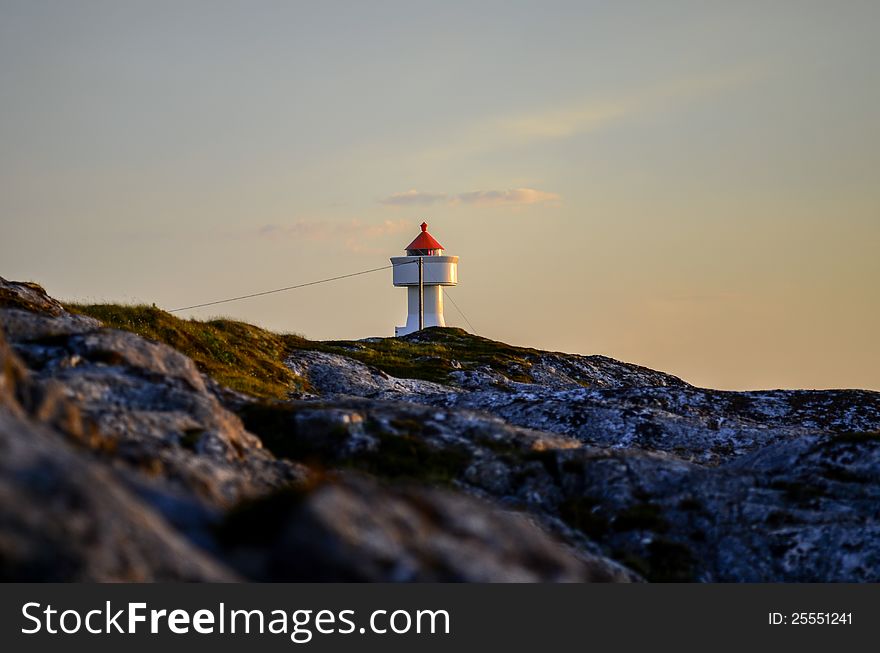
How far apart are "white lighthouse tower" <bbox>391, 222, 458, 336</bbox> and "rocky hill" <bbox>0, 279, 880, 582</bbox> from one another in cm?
5187

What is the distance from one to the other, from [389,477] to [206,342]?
81.4 feet

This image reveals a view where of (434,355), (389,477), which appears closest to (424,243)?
(434,355)

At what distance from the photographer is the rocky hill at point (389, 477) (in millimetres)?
8789

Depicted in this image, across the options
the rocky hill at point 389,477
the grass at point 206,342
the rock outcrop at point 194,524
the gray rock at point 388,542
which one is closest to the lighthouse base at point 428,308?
the grass at point 206,342

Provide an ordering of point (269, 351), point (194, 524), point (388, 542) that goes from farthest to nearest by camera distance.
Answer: point (269, 351) < point (194, 524) < point (388, 542)

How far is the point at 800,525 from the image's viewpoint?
18.7m

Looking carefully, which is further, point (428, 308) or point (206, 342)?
point (428, 308)

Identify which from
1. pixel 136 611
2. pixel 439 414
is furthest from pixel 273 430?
pixel 136 611

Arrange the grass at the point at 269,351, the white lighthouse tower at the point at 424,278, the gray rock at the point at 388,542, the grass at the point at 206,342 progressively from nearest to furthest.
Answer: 1. the gray rock at the point at 388,542
2. the grass at the point at 269,351
3. the grass at the point at 206,342
4. the white lighthouse tower at the point at 424,278

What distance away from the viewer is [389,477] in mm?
19344

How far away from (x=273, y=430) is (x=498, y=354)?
41623 millimetres

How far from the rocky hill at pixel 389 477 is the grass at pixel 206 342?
0.90ft

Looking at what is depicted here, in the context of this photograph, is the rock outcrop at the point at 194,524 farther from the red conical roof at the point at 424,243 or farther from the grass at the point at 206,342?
the red conical roof at the point at 424,243

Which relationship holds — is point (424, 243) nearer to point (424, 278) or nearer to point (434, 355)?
point (424, 278)
